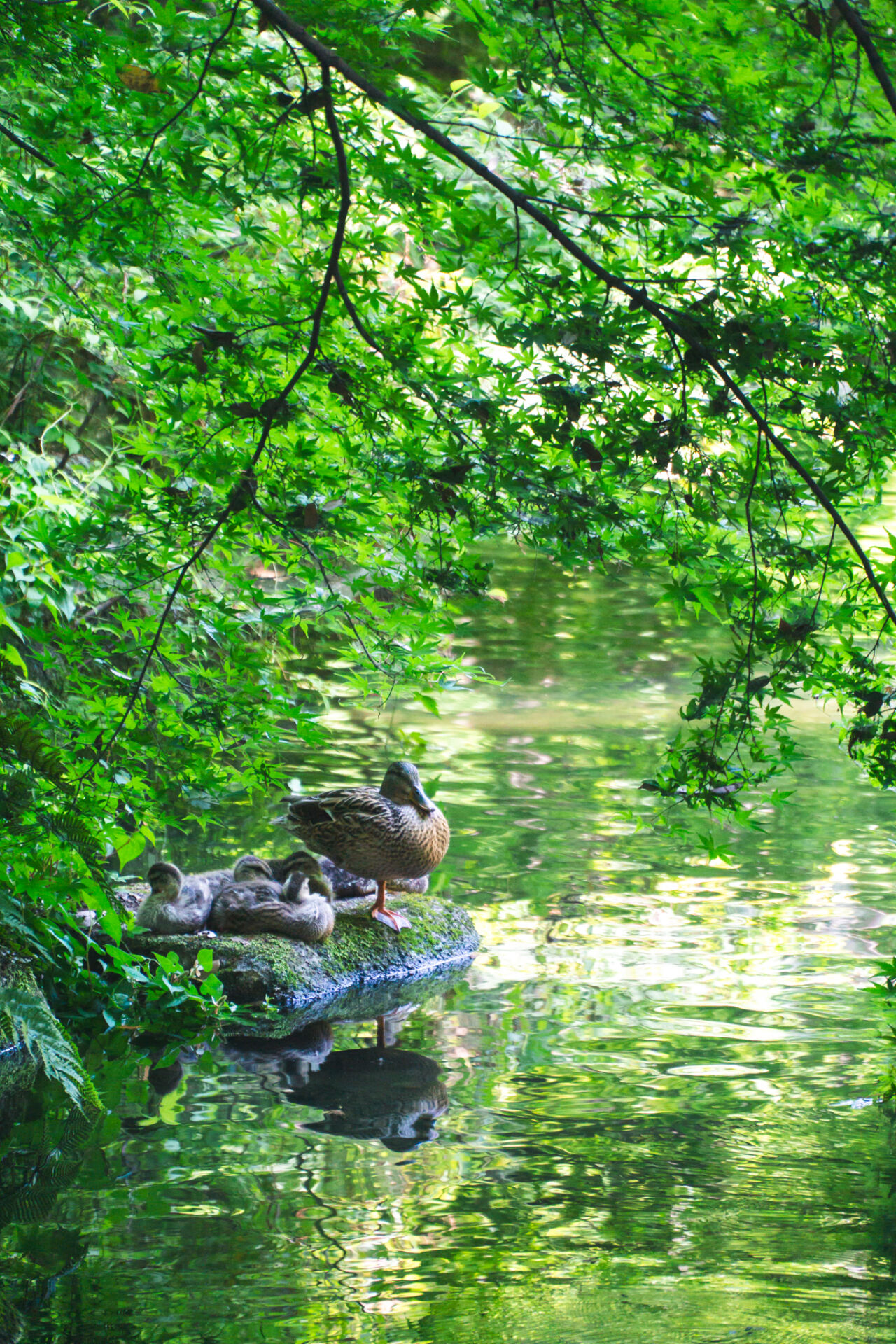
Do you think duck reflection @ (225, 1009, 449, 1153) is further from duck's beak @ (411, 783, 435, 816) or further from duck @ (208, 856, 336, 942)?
duck's beak @ (411, 783, 435, 816)

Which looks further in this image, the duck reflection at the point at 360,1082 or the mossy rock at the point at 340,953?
the mossy rock at the point at 340,953

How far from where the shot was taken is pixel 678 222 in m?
3.07

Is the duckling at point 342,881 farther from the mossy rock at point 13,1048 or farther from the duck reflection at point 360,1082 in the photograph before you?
the mossy rock at point 13,1048

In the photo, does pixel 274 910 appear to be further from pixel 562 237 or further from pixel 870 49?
pixel 870 49

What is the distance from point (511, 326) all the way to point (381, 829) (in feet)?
10.3

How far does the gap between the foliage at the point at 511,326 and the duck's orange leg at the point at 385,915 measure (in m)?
1.99

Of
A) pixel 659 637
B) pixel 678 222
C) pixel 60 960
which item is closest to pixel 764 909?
pixel 60 960

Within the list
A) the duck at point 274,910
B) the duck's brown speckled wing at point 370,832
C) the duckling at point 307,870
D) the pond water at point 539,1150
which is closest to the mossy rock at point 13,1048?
the pond water at point 539,1150

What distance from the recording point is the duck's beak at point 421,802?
593 cm

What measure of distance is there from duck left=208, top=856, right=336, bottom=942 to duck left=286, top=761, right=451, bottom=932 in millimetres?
280

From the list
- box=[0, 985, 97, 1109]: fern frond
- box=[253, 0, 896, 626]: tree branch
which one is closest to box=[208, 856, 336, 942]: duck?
box=[0, 985, 97, 1109]: fern frond

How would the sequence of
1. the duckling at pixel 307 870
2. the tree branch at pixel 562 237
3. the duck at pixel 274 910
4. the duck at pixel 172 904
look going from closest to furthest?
the tree branch at pixel 562 237
the duck at pixel 172 904
the duck at pixel 274 910
the duckling at pixel 307 870

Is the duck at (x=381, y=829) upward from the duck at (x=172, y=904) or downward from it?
upward

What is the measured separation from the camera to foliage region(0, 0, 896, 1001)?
301 centimetres
